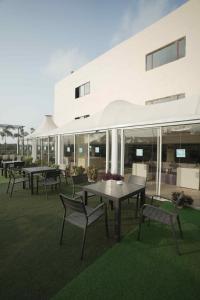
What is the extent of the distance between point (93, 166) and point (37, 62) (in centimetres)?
660

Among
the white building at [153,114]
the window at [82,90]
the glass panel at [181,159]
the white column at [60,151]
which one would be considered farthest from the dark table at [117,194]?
the window at [82,90]

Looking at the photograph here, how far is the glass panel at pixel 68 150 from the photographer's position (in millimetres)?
10266

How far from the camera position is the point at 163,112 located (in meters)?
5.64

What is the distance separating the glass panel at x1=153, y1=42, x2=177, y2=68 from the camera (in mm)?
7562

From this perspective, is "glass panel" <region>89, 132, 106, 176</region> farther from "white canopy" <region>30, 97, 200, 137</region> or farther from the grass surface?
the grass surface

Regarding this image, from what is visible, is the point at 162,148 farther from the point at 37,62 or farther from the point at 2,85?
the point at 2,85

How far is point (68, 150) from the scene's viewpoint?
10.6 m

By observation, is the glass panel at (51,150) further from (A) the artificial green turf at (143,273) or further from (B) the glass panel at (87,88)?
(A) the artificial green turf at (143,273)

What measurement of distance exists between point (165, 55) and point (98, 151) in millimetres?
5544

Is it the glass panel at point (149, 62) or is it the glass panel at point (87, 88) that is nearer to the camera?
the glass panel at point (149, 62)

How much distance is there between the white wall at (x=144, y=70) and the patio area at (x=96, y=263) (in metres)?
5.95

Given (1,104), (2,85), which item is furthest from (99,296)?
(1,104)

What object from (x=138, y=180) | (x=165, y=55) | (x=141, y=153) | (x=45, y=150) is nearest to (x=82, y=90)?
(x=45, y=150)

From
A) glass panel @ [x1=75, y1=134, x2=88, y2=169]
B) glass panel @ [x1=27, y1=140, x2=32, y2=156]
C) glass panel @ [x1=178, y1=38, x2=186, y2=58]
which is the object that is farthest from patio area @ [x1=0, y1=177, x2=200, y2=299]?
glass panel @ [x1=27, y1=140, x2=32, y2=156]
